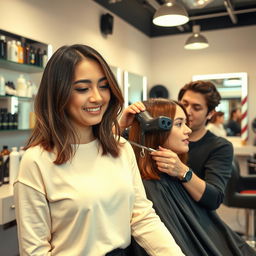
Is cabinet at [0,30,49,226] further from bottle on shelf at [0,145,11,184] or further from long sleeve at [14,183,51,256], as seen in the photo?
long sleeve at [14,183,51,256]

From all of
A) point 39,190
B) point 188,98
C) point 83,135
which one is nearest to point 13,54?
point 188,98

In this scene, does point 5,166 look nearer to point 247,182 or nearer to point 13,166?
point 13,166

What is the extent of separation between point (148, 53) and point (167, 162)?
14.0ft

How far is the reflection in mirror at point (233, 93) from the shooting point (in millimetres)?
4844

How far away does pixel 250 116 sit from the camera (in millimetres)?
4840

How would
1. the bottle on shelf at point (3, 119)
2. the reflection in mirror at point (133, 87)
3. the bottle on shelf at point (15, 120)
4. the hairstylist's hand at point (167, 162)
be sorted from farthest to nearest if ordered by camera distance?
the reflection in mirror at point (133, 87) < the bottle on shelf at point (15, 120) < the bottle on shelf at point (3, 119) < the hairstylist's hand at point (167, 162)

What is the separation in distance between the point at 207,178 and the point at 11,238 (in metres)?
1.96

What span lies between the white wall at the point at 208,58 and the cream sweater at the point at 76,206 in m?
4.30

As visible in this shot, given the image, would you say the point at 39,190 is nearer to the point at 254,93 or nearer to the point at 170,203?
the point at 170,203

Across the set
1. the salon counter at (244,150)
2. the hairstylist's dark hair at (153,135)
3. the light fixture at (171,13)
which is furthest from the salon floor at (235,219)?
the hairstylist's dark hair at (153,135)

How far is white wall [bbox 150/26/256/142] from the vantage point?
4.83 metres

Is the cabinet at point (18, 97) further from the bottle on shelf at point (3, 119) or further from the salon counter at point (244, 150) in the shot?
the salon counter at point (244, 150)

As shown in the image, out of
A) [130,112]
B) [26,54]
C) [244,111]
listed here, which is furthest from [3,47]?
[244,111]

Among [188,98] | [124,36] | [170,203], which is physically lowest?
[170,203]
